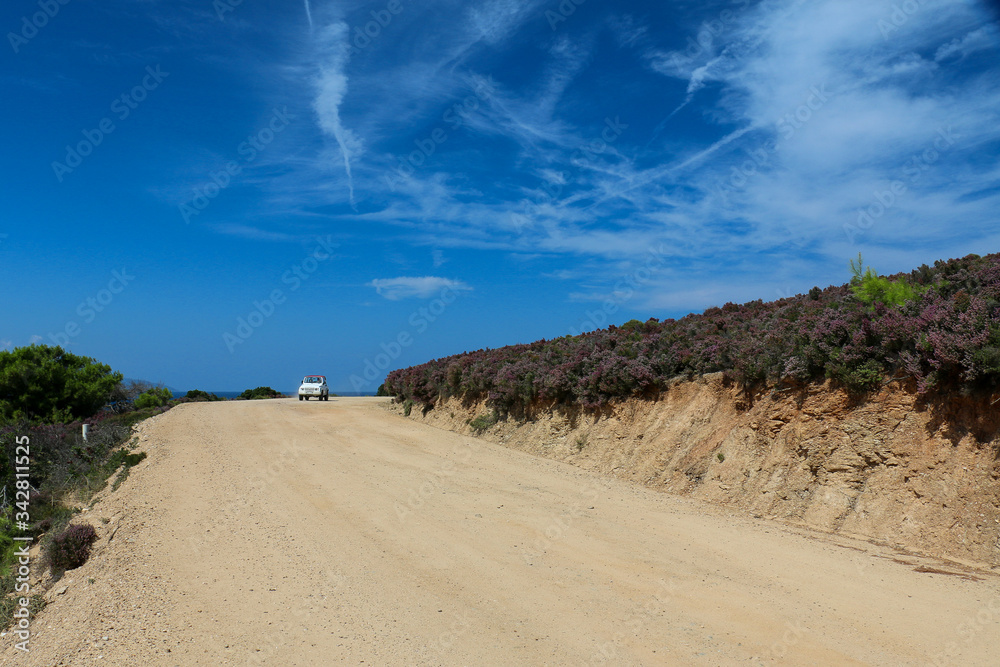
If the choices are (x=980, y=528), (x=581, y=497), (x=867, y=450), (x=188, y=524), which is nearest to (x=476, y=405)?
(x=581, y=497)

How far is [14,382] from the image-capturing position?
25.2 metres

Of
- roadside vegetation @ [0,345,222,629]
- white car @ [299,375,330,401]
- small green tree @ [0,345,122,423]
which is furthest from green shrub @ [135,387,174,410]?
white car @ [299,375,330,401]

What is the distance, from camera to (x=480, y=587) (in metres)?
6.55

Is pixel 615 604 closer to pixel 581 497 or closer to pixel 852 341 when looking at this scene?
pixel 581 497

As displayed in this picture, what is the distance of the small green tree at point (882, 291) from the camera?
1049 cm

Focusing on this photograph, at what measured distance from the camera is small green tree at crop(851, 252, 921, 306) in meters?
10.5

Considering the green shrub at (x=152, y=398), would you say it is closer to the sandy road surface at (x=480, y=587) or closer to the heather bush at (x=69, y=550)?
the sandy road surface at (x=480, y=587)

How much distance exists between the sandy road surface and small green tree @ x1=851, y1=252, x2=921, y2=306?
5053 millimetres

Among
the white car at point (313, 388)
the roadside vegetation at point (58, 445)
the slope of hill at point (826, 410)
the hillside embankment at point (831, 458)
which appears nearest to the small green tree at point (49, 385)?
the roadside vegetation at point (58, 445)

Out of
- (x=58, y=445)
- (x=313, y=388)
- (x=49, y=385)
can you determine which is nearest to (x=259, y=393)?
(x=313, y=388)

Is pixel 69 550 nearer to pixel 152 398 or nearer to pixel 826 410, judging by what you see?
pixel 826 410

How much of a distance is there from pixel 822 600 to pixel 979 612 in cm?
144

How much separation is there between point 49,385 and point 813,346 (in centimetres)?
3153

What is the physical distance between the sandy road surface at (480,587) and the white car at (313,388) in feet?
89.3
